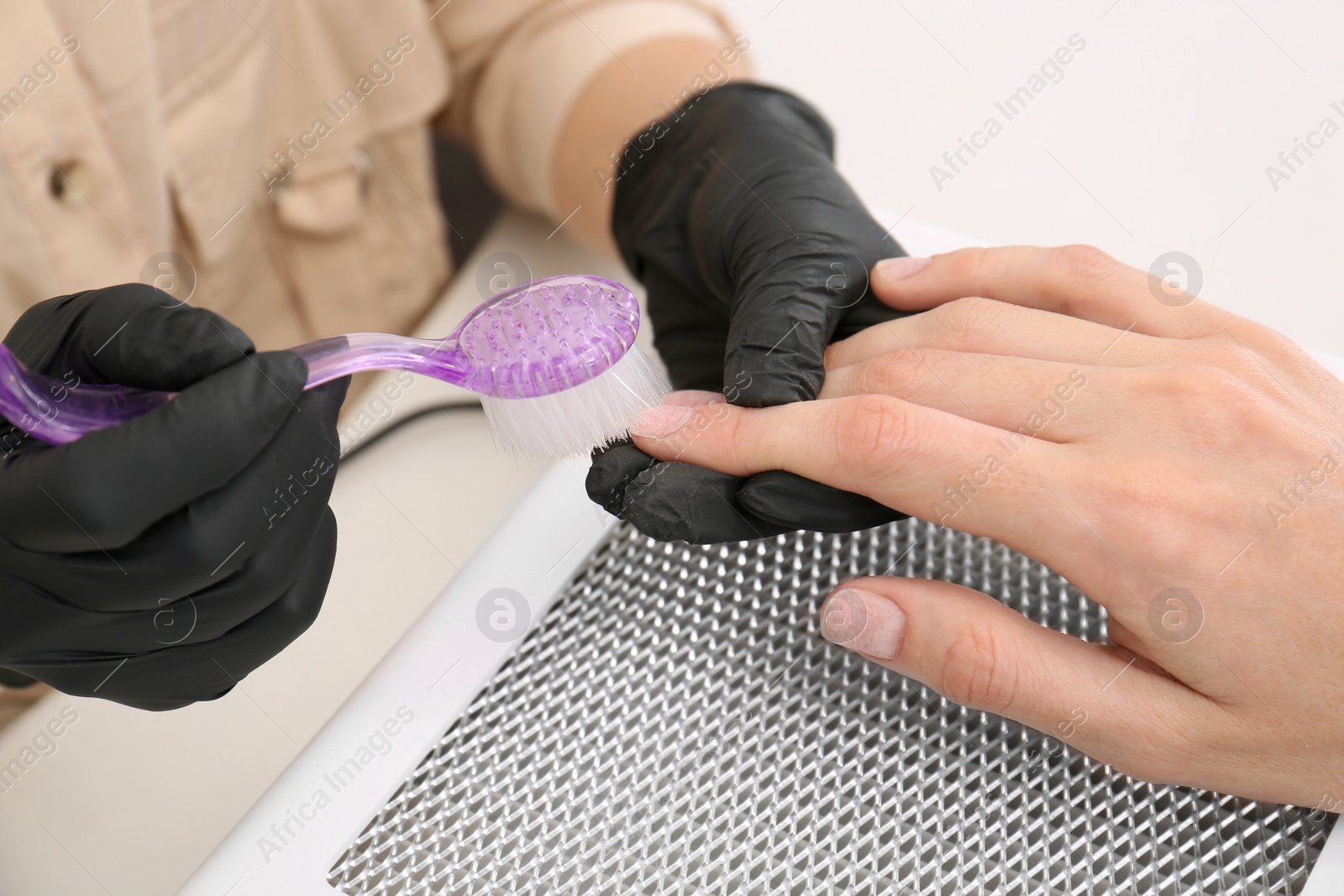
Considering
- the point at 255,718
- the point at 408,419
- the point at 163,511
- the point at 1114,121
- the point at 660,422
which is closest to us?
the point at 163,511

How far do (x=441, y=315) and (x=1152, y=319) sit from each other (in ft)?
1.84

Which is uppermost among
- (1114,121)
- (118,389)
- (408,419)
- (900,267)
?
(1114,121)

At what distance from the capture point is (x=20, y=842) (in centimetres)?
57

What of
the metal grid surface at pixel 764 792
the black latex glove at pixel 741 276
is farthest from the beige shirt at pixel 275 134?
the metal grid surface at pixel 764 792

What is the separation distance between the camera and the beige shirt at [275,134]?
0.60 metres

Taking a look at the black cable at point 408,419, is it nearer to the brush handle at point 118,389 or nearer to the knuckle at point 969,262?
the brush handle at point 118,389

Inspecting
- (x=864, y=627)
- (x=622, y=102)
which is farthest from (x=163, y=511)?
(x=622, y=102)

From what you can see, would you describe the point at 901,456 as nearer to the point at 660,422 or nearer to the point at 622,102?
the point at 660,422

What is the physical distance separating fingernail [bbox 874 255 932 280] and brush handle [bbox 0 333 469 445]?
273mm

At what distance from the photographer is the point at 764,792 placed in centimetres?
41

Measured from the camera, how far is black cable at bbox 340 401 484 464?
0.73m

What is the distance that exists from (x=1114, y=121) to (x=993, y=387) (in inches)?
24.5

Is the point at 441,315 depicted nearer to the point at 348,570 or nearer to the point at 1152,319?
the point at 348,570

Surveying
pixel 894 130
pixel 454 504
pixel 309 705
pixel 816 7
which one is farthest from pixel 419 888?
pixel 816 7
